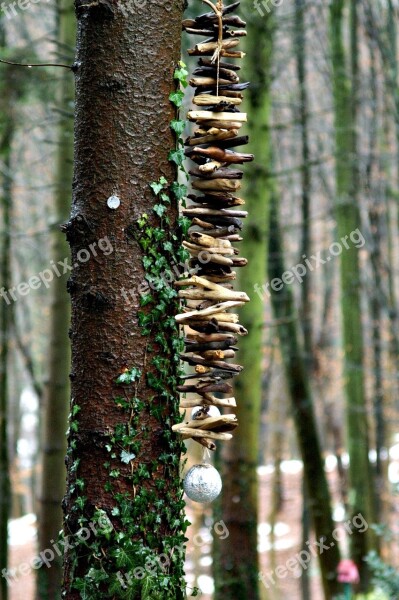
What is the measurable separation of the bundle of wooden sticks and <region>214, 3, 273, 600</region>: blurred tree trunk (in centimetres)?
425

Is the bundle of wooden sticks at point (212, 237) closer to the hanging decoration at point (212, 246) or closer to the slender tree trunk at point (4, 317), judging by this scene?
the hanging decoration at point (212, 246)

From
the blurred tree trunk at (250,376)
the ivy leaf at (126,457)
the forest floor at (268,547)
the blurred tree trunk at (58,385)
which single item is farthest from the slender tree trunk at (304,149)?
the ivy leaf at (126,457)

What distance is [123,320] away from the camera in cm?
213

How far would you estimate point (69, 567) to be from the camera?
6.95ft

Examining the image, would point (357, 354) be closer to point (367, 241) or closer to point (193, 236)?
point (367, 241)

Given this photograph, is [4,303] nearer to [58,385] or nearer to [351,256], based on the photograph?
[58,385]

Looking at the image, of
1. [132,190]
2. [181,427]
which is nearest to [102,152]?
[132,190]

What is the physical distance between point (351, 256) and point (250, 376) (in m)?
3.69

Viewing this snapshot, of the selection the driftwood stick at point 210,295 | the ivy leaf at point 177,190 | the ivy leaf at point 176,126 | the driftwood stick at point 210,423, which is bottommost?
the driftwood stick at point 210,423

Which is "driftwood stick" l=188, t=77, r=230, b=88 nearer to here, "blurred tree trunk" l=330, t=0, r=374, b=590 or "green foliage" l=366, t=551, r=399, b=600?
"green foliage" l=366, t=551, r=399, b=600

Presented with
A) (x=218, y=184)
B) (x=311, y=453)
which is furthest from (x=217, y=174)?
(x=311, y=453)

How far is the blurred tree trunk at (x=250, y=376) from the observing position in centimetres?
639

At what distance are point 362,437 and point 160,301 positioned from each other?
809 centimetres

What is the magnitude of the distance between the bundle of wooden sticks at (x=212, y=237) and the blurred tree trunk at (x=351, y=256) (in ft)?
23.7
